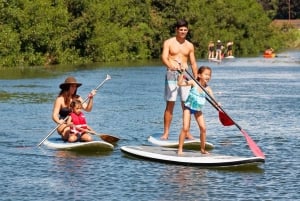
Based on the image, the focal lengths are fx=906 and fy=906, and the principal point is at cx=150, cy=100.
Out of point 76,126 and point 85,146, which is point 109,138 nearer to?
point 76,126

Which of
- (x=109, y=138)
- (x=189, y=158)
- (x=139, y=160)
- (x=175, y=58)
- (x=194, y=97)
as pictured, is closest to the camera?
(x=189, y=158)

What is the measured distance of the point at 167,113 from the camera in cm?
1488

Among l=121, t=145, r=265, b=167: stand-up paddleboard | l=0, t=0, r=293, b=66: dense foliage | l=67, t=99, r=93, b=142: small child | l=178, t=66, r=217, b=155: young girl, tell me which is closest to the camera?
l=121, t=145, r=265, b=167: stand-up paddleboard

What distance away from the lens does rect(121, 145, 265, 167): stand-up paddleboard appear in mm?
12039

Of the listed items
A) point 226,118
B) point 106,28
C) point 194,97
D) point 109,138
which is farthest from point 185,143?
point 106,28

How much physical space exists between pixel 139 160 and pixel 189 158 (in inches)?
36.8

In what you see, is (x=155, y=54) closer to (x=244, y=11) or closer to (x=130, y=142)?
(x=244, y=11)

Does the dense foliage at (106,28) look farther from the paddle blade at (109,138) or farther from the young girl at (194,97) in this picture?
the young girl at (194,97)

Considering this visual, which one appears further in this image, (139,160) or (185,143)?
(185,143)

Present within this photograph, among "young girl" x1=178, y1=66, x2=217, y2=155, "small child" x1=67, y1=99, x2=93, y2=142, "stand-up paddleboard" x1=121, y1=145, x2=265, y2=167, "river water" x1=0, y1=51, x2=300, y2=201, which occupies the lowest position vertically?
"river water" x1=0, y1=51, x2=300, y2=201

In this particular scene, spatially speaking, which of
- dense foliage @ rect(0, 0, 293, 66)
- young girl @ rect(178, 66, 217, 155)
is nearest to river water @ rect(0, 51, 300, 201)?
young girl @ rect(178, 66, 217, 155)

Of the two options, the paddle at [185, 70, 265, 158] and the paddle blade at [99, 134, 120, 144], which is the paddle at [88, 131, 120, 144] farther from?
the paddle at [185, 70, 265, 158]

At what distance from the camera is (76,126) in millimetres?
14188

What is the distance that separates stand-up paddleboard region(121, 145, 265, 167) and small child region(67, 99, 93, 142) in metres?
0.91
